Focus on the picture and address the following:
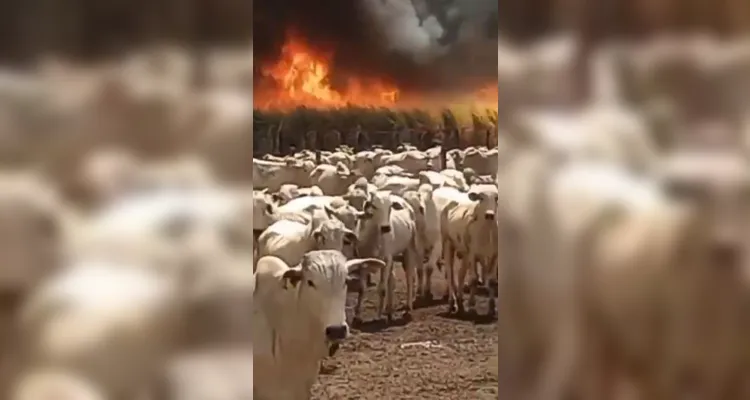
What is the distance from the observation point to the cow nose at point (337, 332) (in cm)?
171

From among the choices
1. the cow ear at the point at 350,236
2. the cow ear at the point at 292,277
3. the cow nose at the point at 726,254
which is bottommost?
the cow ear at the point at 292,277

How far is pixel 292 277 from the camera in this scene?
170cm

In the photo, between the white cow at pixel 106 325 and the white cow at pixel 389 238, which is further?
the white cow at pixel 389 238

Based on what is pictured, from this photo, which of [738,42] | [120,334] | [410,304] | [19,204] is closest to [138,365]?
[120,334]

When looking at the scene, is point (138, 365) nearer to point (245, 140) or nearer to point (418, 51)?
point (245, 140)

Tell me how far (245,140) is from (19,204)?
0.41 metres

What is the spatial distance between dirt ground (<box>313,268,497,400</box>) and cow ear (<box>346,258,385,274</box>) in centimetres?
4

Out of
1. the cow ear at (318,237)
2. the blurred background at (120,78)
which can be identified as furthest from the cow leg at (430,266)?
the blurred background at (120,78)

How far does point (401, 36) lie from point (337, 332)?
1.86 feet

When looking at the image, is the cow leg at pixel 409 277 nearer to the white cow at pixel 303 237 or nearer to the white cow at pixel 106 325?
the white cow at pixel 303 237

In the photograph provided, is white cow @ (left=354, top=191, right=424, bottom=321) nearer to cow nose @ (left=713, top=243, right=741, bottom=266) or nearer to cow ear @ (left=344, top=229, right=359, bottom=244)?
cow ear @ (left=344, top=229, right=359, bottom=244)

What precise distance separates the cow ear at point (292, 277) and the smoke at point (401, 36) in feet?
1.23

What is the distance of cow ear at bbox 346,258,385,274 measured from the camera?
5.73 ft

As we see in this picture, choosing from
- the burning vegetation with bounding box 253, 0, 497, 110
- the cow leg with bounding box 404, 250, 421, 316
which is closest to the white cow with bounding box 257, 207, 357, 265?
the cow leg with bounding box 404, 250, 421, 316
